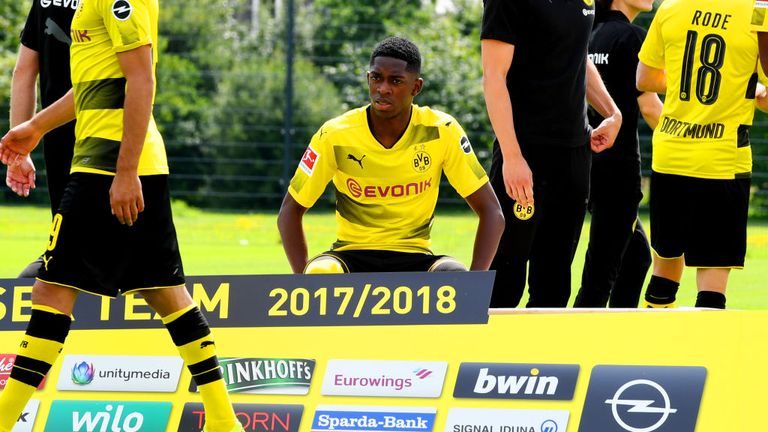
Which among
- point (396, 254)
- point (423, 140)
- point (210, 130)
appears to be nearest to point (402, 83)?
point (423, 140)

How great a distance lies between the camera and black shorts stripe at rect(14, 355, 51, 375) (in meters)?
4.94

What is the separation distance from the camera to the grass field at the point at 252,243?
12.3m

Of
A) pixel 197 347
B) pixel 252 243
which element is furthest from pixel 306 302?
pixel 252 243

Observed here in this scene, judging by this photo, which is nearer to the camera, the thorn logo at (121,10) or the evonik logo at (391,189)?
the thorn logo at (121,10)

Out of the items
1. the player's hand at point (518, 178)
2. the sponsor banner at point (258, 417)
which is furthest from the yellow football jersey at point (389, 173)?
the sponsor banner at point (258, 417)

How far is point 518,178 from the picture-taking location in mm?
5871

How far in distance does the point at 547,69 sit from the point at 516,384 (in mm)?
1876

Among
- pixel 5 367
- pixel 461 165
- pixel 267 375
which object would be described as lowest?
pixel 5 367

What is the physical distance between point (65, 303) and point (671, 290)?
3.01 meters

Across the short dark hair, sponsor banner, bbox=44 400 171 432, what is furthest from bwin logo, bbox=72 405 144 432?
the short dark hair

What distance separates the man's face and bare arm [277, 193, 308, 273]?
1.78ft

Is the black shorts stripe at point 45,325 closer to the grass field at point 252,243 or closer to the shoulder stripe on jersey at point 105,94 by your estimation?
the shoulder stripe on jersey at point 105,94

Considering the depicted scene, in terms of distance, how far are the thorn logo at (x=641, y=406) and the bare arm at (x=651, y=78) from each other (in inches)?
92.2

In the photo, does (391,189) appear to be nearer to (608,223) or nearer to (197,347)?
(197,347)
